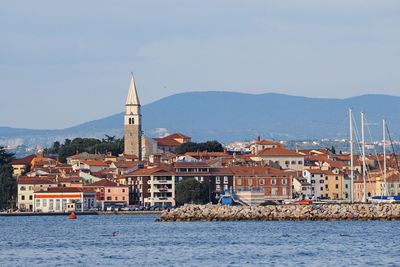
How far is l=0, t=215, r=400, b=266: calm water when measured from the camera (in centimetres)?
4066

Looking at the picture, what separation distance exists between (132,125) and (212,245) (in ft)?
302

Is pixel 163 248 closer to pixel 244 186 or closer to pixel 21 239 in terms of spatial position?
pixel 21 239

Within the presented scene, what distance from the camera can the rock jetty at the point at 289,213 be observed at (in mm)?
71625

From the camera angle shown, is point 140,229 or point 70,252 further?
point 140,229

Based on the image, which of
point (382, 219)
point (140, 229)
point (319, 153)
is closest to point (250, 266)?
point (140, 229)

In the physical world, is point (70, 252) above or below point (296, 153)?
below

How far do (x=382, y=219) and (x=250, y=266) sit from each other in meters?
34.0

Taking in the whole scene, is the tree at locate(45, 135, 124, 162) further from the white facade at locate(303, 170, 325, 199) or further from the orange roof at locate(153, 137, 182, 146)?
the white facade at locate(303, 170, 325, 199)

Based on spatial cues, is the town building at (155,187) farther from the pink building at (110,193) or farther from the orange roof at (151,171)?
the pink building at (110,193)

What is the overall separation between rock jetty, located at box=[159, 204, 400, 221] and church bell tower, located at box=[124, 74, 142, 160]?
61.0 m

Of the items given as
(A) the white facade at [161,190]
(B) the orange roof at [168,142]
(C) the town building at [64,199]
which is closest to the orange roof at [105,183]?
(C) the town building at [64,199]

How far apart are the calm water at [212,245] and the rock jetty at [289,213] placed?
3948 mm

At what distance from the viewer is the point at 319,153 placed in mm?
151875

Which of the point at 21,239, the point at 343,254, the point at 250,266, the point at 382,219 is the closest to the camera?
the point at 250,266
